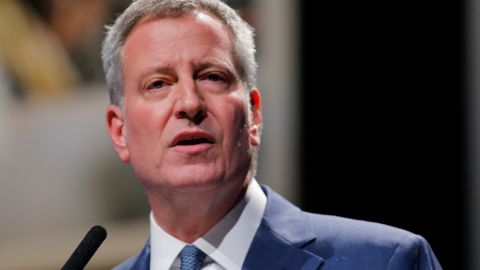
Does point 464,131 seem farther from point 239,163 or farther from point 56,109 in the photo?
point 239,163

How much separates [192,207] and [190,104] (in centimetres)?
21

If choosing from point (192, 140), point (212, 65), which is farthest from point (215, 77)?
point (192, 140)

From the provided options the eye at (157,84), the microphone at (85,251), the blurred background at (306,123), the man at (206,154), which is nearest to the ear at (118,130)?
the man at (206,154)

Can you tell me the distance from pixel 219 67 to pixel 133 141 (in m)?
0.21

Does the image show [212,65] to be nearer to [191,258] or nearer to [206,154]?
[206,154]

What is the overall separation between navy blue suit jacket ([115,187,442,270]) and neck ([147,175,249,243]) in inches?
3.2

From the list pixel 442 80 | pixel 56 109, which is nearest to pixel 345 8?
pixel 442 80

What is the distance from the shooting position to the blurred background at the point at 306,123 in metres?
3.68

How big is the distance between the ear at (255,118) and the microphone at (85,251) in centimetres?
36

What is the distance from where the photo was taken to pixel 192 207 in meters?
1.92

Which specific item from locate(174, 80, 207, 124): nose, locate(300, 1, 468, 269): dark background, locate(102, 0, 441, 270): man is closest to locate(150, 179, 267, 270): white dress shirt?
Answer: locate(102, 0, 441, 270): man

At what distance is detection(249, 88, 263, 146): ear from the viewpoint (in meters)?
1.97

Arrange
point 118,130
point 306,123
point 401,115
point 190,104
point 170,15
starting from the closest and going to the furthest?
point 190,104 < point 170,15 < point 118,130 < point 401,115 < point 306,123

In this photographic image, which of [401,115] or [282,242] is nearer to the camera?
[282,242]
